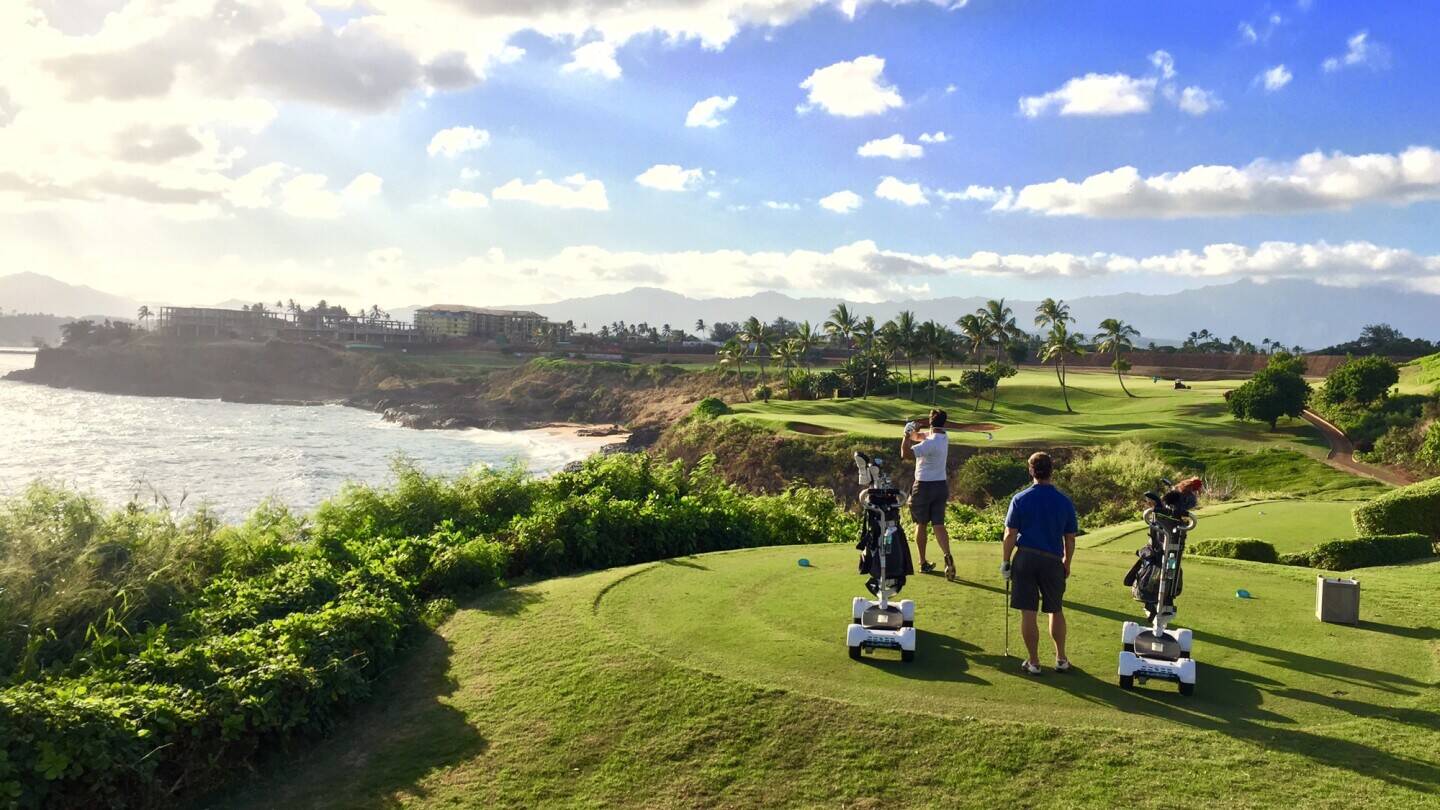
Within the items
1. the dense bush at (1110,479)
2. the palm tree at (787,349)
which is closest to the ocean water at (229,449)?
the palm tree at (787,349)

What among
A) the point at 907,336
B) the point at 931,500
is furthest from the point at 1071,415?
the point at 931,500

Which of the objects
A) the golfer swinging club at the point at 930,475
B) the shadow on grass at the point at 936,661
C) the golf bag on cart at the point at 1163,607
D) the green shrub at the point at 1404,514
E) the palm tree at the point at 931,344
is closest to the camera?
the golf bag on cart at the point at 1163,607

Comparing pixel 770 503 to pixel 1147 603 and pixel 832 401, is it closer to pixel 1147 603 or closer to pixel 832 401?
pixel 1147 603

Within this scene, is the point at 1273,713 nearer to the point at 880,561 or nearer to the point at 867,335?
the point at 880,561

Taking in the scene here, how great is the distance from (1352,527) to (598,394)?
98.0 metres

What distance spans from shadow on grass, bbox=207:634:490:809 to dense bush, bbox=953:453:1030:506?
41.3 metres

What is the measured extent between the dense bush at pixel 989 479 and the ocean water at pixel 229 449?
30163 mm

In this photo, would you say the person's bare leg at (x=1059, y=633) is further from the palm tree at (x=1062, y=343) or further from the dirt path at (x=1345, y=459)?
the palm tree at (x=1062, y=343)

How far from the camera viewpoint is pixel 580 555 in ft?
49.7

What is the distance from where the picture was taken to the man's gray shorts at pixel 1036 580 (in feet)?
27.5

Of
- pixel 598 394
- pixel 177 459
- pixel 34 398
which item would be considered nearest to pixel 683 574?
pixel 177 459

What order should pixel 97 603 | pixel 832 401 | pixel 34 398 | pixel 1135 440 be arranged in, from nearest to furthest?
pixel 97 603, pixel 1135 440, pixel 832 401, pixel 34 398

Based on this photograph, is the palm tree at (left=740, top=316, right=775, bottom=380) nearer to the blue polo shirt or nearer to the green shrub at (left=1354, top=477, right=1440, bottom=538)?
the green shrub at (left=1354, top=477, right=1440, bottom=538)

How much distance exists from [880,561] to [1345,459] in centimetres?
4962
